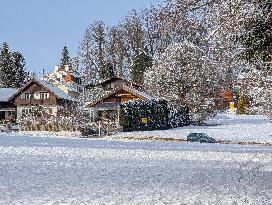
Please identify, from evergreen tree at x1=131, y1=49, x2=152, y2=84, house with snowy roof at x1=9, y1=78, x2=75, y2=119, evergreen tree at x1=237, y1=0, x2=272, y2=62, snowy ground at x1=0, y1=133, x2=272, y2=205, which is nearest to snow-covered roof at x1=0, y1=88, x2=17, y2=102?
house with snowy roof at x1=9, y1=78, x2=75, y2=119

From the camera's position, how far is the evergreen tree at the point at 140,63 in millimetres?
73250

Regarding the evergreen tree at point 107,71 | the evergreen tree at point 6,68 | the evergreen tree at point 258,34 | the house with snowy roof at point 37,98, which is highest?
the evergreen tree at point 6,68

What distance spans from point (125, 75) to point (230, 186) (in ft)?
219

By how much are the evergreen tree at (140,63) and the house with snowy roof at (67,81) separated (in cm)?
1519

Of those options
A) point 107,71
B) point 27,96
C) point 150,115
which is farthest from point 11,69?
point 150,115

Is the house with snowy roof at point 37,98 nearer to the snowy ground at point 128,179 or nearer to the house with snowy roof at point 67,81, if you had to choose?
the house with snowy roof at point 67,81

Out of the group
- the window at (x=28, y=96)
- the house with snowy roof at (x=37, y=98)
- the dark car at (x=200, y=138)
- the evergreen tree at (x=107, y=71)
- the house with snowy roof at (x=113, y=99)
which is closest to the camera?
the dark car at (x=200, y=138)

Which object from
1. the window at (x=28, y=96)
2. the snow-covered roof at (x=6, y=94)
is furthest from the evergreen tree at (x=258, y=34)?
the snow-covered roof at (x=6, y=94)

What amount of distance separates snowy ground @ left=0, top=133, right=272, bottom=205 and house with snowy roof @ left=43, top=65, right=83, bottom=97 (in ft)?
214

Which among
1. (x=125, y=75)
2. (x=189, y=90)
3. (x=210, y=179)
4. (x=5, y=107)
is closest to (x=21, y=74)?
(x=5, y=107)

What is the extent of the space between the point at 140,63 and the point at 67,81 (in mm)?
21363

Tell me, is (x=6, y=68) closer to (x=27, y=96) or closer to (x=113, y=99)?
(x=27, y=96)

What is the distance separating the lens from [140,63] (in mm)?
74375

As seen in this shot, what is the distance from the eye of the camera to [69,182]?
13727 mm
